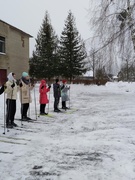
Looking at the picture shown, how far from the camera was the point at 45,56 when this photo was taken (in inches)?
1801

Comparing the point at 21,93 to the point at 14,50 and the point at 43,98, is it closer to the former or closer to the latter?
the point at 43,98

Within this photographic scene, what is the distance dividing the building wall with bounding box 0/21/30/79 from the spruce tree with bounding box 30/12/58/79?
37.5ft

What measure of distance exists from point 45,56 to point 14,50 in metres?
15.9

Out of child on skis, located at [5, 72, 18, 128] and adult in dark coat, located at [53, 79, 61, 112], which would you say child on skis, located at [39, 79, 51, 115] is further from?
child on skis, located at [5, 72, 18, 128]

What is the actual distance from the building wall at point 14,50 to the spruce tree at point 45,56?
1144cm

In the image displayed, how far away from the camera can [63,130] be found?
321 inches

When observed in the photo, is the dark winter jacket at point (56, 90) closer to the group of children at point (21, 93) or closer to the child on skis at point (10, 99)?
the group of children at point (21, 93)

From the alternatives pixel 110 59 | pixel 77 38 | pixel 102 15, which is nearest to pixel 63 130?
pixel 110 59

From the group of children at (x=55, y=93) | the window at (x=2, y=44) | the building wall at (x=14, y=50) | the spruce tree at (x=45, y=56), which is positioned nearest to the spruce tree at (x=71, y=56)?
the spruce tree at (x=45, y=56)

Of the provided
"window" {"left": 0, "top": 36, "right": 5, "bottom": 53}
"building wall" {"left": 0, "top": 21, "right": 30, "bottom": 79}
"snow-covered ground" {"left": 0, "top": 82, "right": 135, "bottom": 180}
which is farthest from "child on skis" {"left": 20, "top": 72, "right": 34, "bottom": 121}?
"window" {"left": 0, "top": 36, "right": 5, "bottom": 53}

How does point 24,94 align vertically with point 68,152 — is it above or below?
above

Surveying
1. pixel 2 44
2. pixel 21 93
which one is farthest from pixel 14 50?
pixel 21 93

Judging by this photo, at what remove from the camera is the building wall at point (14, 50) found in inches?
1077

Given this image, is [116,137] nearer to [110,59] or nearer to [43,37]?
[110,59]
